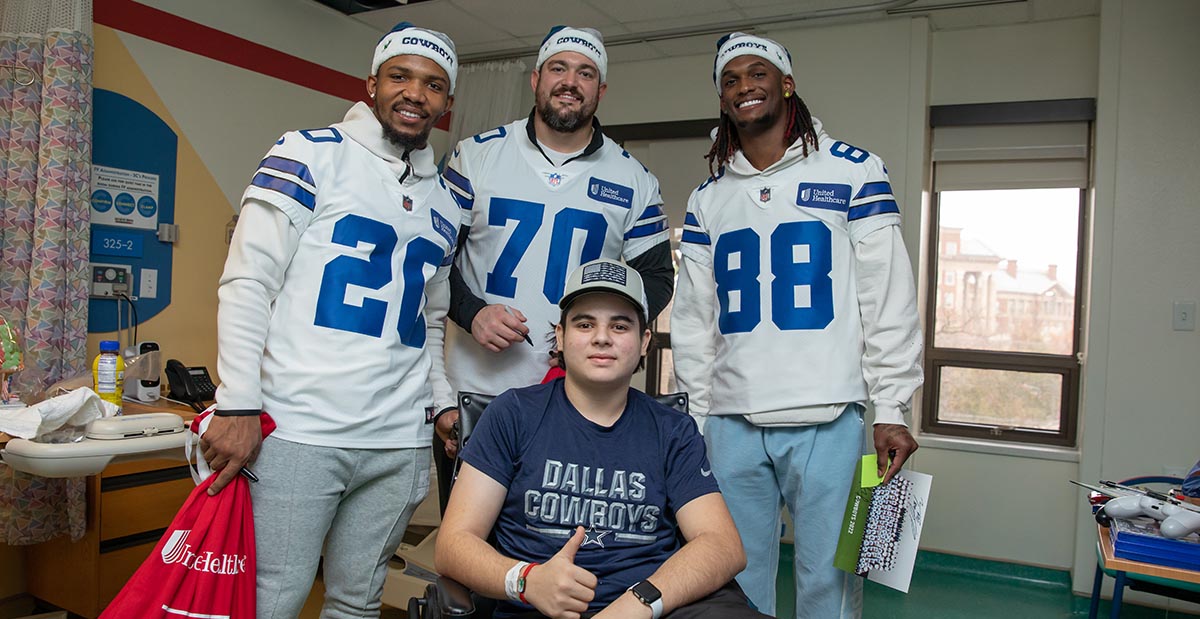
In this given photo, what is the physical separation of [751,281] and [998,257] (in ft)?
10.6

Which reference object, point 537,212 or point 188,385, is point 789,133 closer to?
point 537,212

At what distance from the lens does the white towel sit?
214cm

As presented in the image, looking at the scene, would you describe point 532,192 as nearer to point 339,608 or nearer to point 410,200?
point 410,200

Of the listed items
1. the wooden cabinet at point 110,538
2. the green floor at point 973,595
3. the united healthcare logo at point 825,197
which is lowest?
the green floor at point 973,595

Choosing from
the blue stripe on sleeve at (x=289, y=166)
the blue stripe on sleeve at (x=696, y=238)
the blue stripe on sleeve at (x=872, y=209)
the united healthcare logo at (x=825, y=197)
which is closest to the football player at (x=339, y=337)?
the blue stripe on sleeve at (x=289, y=166)

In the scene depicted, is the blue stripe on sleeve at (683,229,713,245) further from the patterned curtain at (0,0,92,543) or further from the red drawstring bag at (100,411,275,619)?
the patterned curtain at (0,0,92,543)

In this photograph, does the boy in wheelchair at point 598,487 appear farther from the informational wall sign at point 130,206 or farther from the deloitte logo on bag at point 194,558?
the informational wall sign at point 130,206

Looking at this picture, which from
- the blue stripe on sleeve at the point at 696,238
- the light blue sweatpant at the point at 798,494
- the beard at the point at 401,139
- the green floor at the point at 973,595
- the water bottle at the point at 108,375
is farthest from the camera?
the green floor at the point at 973,595

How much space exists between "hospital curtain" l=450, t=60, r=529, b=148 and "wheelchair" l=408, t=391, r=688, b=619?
3607mm

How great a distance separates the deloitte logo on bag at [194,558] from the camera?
1.71 m

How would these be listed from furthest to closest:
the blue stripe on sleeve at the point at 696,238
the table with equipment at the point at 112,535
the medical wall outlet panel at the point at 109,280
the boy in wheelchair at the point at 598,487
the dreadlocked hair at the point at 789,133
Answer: the medical wall outlet panel at the point at 109,280 < the table with equipment at the point at 112,535 < the blue stripe on sleeve at the point at 696,238 < the dreadlocked hair at the point at 789,133 < the boy in wheelchair at the point at 598,487

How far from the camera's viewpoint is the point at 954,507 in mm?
4559

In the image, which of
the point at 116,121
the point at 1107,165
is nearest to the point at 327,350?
the point at 116,121

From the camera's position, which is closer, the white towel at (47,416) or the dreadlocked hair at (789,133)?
the white towel at (47,416)
